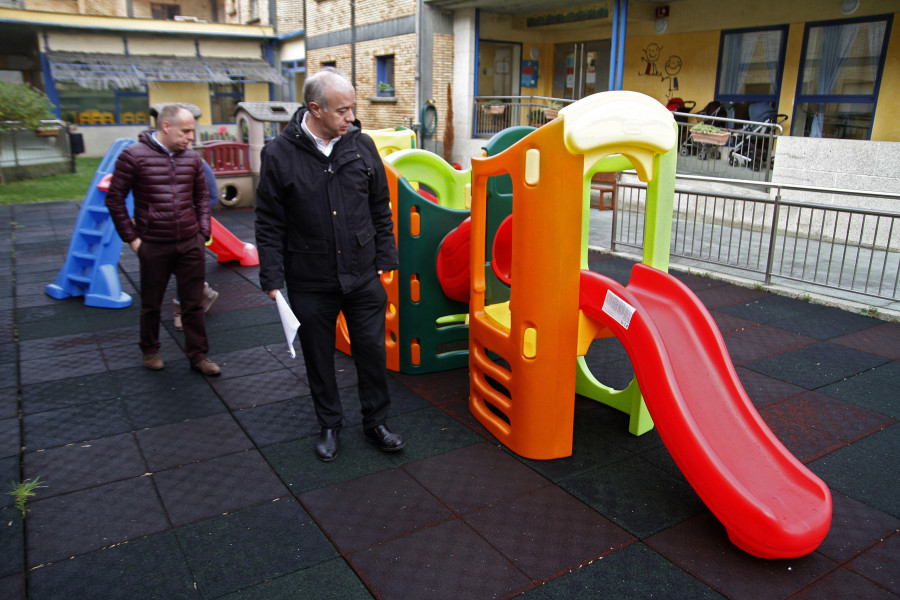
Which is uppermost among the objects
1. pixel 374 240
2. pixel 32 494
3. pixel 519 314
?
pixel 374 240

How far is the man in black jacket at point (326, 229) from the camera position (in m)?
3.23

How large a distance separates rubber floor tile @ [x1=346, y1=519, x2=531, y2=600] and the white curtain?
11.9m

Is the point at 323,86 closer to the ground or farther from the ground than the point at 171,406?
farther from the ground

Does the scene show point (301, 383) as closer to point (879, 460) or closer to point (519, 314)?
point (519, 314)

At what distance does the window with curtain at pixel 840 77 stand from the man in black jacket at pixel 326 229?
1108 centimetres

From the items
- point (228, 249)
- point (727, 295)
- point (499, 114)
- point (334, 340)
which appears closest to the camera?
point (334, 340)

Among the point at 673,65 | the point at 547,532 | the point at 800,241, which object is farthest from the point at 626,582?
the point at 673,65

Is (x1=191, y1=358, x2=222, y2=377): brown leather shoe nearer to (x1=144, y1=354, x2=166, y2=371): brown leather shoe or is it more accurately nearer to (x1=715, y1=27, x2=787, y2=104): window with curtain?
(x1=144, y1=354, x2=166, y2=371): brown leather shoe

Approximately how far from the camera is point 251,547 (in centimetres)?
285

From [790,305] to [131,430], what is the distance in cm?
594

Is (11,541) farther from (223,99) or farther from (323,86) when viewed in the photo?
(223,99)

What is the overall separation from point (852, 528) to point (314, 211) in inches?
115

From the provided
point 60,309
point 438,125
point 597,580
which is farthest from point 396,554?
point 438,125

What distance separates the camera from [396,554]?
9.23 ft
